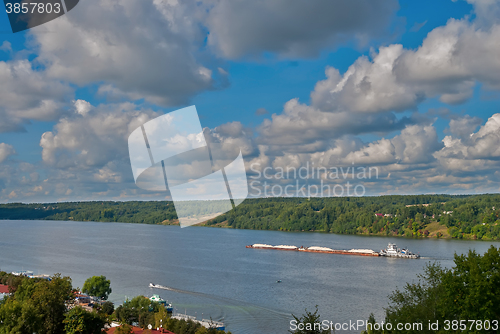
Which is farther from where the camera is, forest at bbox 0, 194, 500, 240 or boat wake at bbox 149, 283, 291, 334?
forest at bbox 0, 194, 500, 240

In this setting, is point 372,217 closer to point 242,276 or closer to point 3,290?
point 242,276

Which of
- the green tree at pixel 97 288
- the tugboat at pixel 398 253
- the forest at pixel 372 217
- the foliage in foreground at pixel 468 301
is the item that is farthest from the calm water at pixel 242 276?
the forest at pixel 372 217

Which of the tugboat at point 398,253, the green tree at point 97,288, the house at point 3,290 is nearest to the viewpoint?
the house at point 3,290

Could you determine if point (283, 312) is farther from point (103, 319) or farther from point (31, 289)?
point (31, 289)


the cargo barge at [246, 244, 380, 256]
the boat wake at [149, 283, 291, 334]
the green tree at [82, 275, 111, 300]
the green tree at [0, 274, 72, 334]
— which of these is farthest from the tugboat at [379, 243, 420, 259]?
the green tree at [0, 274, 72, 334]

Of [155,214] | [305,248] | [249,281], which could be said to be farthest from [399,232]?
[155,214]

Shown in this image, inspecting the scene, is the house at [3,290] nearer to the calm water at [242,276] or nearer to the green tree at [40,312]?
the calm water at [242,276]

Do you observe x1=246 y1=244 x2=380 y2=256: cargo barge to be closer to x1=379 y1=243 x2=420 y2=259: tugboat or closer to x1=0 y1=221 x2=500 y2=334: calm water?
x1=379 y1=243 x2=420 y2=259: tugboat

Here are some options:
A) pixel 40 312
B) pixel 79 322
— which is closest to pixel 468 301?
pixel 79 322
